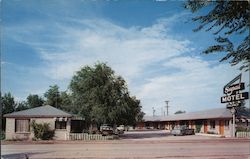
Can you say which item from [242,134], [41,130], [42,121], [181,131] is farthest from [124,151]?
[181,131]

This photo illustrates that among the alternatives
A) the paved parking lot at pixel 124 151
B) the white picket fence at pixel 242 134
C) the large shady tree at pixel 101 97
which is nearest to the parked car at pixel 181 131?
the white picket fence at pixel 242 134

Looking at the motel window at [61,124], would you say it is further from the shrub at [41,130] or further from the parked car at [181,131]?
the parked car at [181,131]

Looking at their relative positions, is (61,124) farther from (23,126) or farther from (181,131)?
(181,131)

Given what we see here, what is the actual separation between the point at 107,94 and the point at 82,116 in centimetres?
266

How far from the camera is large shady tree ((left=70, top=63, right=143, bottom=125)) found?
90.8 ft

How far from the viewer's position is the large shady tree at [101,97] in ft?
90.8

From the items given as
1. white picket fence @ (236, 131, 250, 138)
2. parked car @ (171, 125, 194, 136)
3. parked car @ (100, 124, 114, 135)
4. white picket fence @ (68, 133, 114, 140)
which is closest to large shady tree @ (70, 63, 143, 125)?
parked car @ (100, 124, 114, 135)

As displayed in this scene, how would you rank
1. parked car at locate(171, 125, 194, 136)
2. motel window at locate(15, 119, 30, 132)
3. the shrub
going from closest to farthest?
1. motel window at locate(15, 119, 30, 132)
2. the shrub
3. parked car at locate(171, 125, 194, 136)

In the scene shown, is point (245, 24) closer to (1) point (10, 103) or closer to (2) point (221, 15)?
(2) point (221, 15)

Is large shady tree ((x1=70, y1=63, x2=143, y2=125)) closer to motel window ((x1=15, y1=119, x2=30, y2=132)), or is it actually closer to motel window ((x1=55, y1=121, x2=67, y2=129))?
motel window ((x1=55, y1=121, x2=67, y2=129))

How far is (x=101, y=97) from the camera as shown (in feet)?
92.3

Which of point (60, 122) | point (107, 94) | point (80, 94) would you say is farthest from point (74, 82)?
point (60, 122)

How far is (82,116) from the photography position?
28.2 metres

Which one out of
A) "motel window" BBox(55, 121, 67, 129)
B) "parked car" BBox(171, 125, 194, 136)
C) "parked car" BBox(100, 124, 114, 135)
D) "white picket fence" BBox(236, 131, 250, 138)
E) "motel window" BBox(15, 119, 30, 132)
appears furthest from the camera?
"parked car" BBox(171, 125, 194, 136)
